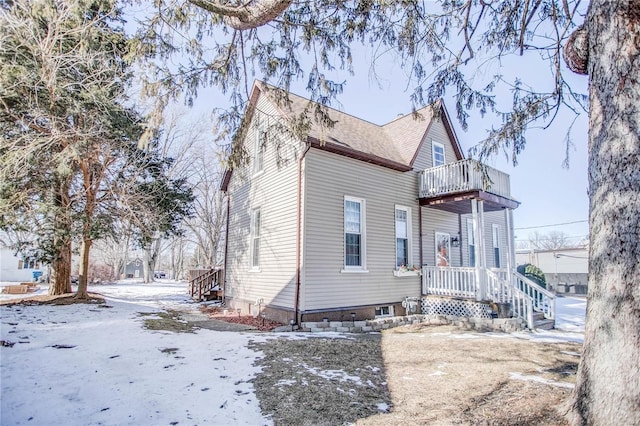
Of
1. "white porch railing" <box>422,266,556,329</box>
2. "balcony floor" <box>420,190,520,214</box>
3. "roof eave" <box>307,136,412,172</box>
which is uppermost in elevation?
"roof eave" <box>307,136,412,172</box>

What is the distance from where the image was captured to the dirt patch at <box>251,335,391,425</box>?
354 cm

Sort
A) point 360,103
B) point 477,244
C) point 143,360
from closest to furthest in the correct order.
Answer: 1. point 143,360
2. point 360,103
3. point 477,244

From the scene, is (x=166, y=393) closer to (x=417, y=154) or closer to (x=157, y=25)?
(x=157, y=25)

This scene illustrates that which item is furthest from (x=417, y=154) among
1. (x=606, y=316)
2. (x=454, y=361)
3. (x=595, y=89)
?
(x=606, y=316)

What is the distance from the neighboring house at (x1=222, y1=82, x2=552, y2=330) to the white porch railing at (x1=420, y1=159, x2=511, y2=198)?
35 millimetres

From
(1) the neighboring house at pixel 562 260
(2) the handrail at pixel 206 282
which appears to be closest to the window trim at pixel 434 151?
(2) the handrail at pixel 206 282

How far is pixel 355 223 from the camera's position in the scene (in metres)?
9.96

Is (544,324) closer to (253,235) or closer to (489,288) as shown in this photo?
(489,288)

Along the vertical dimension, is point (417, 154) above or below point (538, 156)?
above

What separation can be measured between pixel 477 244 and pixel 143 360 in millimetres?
8773

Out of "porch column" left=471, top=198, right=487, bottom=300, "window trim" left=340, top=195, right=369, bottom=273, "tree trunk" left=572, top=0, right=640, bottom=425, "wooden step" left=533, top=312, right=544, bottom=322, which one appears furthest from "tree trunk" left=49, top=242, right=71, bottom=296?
"wooden step" left=533, top=312, right=544, bottom=322

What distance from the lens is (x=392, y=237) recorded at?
10.8m

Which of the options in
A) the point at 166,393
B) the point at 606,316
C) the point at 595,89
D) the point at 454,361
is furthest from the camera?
the point at 454,361

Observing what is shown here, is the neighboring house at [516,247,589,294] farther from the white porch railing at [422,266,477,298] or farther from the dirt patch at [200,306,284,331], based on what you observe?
the dirt patch at [200,306,284,331]
